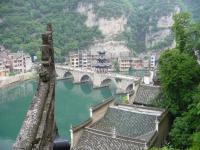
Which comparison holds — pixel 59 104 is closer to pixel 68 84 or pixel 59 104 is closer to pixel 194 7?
pixel 68 84

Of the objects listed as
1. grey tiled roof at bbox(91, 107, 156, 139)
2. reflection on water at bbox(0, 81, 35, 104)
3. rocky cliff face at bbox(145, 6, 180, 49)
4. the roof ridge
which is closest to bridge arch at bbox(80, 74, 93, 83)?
reflection on water at bbox(0, 81, 35, 104)

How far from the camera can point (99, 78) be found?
56.2 meters

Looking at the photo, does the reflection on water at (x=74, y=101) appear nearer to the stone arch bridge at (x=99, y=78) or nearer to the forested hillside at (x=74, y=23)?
the stone arch bridge at (x=99, y=78)

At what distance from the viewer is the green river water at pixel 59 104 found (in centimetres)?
3547

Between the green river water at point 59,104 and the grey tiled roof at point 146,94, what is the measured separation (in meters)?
12.4

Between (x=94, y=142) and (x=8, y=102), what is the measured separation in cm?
3619

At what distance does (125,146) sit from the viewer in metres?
12.8

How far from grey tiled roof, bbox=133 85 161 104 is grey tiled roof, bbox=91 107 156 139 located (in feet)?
7.93

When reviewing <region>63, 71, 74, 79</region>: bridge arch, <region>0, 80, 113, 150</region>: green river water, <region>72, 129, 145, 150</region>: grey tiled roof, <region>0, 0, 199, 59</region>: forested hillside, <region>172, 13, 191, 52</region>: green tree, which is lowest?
<region>0, 80, 113, 150</region>: green river water

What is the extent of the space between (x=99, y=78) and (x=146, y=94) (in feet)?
125

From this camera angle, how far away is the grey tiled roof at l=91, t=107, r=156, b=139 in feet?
48.4

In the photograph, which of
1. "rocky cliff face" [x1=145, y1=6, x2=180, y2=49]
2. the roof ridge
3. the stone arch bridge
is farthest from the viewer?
"rocky cliff face" [x1=145, y1=6, x2=180, y2=49]

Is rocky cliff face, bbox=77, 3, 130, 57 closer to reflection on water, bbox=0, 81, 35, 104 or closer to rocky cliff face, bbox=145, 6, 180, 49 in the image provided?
rocky cliff face, bbox=145, 6, 180, 49

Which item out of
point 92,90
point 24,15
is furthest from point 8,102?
point 24,15
